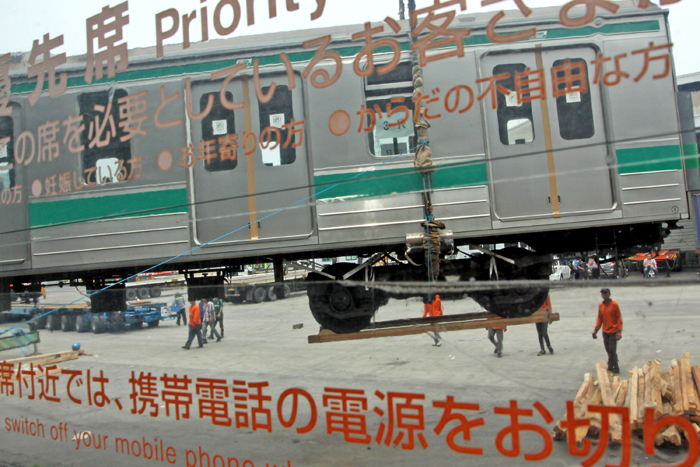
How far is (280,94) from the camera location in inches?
101

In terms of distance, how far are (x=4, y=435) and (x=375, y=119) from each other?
3268 mm

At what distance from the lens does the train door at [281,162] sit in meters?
2.56

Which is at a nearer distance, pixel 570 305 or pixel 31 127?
pixel 570 305

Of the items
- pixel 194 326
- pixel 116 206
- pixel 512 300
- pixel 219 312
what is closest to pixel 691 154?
pixel 512 300

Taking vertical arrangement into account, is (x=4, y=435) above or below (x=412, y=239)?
below

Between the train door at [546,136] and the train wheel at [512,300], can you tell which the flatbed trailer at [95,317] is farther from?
the train door at [546,136]

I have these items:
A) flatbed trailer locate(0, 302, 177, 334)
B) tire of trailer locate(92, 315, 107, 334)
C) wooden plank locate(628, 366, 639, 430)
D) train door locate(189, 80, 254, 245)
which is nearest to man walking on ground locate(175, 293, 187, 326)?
flatbed trailer locate(0, 302, 177, 334)

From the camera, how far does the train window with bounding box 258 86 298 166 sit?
255 cm

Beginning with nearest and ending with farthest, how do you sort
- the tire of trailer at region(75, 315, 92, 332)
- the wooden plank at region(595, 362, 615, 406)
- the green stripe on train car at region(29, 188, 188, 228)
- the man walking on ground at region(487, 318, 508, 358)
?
the wooden plank at region(595, 362, 615, 406) < the man walking on ground at region(487, 318, 508, 358) < the green stripe on train car at region(29, 188, 188, 228) < the tire of trailer at region(75, 315, 92, 332)

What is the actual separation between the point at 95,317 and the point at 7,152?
3.62 ft

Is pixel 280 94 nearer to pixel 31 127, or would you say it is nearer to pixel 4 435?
pixel 31 127

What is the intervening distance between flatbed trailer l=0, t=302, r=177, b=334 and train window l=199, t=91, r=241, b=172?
36.6 inches

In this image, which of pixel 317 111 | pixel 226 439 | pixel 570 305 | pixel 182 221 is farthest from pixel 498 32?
pixel 226 439

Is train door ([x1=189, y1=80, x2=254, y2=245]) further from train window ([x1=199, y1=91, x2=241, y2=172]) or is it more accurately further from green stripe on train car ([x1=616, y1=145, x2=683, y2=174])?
green stripe on train car ([x1=616, y1=145, x2=683, y2=174])
